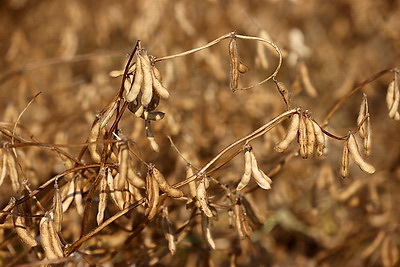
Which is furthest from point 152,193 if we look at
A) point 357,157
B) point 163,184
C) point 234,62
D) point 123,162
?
point 357,157

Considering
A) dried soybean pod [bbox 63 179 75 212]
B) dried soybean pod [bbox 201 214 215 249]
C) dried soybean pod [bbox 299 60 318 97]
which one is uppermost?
dried soybean pod [bbox 299 60 318 97]

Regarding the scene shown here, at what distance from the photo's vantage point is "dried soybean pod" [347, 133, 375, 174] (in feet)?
4.53

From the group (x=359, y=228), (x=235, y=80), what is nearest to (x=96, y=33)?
(x=359, y=228)

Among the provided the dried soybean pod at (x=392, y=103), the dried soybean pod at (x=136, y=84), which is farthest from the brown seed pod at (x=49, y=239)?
the dried soybean pod at (x=392, y=103)

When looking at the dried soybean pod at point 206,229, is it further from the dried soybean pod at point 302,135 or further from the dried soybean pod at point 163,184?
the dried soybean pod at point 302,135

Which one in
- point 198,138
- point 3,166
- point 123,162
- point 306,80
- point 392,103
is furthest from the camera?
point 198,138

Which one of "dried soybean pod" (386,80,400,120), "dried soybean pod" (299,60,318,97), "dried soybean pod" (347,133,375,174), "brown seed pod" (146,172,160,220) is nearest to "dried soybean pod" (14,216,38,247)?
"brown seed pod" (146,172,160,220)

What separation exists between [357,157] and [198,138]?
3.82 ft

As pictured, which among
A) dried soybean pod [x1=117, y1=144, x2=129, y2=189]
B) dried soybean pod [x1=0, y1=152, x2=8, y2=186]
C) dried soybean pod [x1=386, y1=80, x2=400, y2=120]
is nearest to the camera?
dried soybean pod [x1=117, y1=144, x2=129, y2=189]

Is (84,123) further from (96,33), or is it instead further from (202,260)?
(96,33)

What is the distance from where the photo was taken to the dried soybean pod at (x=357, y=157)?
4.53 feet

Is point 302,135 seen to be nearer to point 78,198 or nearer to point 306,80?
point 78,198

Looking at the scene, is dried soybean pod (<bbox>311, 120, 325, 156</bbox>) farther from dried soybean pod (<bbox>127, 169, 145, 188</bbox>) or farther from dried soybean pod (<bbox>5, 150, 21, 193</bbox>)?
dried soybean pod (<bbox>5, 150, 21, 193</bbox>)

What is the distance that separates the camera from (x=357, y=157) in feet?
4.56
